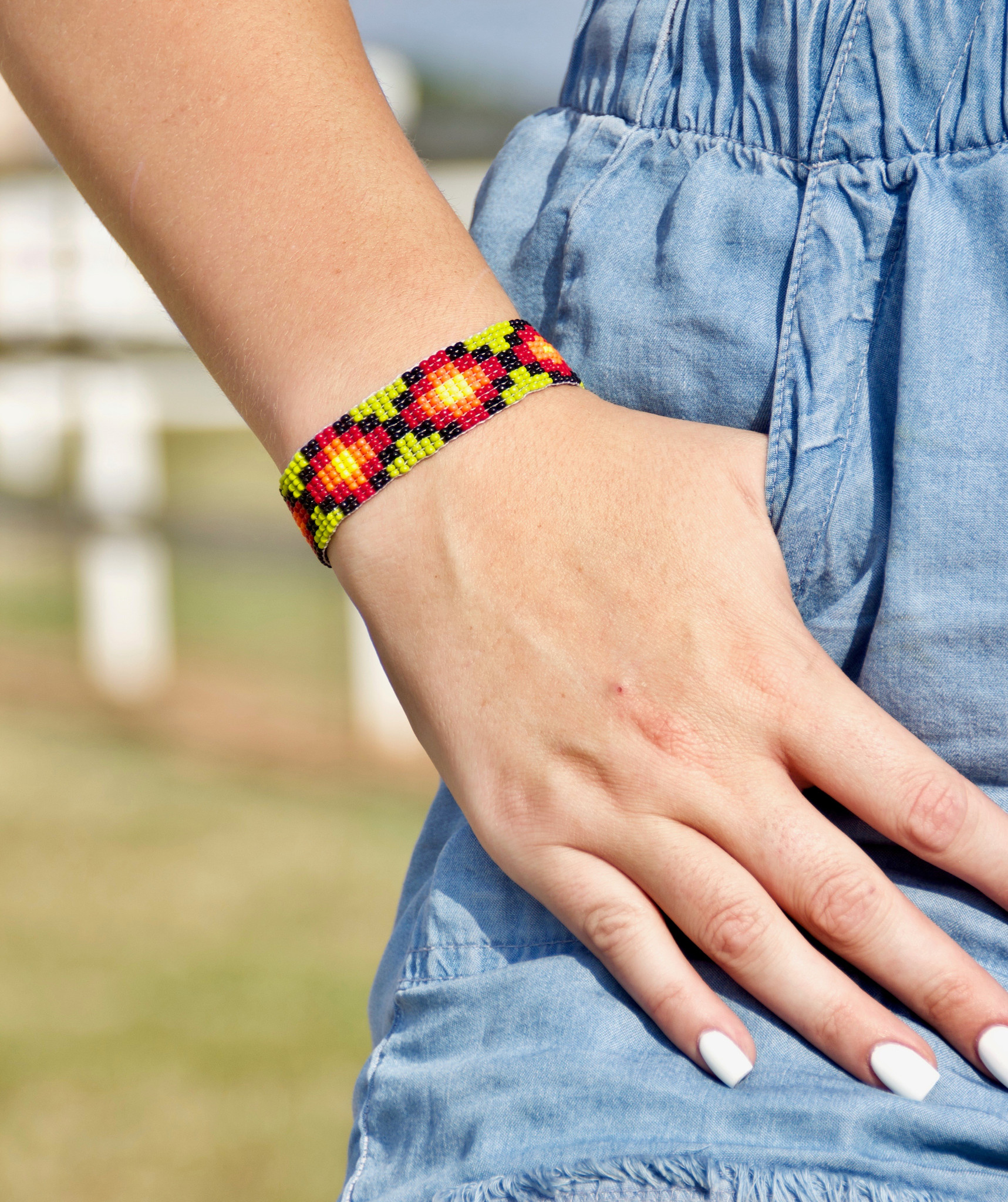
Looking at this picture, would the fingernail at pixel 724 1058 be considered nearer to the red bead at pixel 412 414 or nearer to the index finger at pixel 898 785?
the index finger at pixel 898 785

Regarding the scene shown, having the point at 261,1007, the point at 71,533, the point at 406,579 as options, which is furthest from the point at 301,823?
the point at 406,579

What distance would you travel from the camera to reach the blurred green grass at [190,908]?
2395 mm

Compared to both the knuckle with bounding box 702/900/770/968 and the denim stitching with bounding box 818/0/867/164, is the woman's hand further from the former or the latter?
the denim stitching with bounding box 818/0/867/164

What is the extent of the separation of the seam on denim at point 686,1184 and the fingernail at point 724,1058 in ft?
0.18

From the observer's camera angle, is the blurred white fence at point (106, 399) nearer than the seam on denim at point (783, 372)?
No

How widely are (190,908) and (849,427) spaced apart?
2.84 meters

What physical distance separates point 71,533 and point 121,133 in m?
4.16

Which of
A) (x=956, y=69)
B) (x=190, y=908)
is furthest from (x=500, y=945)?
(x=190, y=908)

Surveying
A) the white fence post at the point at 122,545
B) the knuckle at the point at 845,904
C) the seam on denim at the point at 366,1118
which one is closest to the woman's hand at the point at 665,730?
the knuckle at the point at 845,904

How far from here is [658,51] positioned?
0.82 m

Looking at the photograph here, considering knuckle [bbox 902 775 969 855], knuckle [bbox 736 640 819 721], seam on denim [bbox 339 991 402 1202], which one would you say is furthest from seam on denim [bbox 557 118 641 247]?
seam on denim [bbox 339 991 402 1202]

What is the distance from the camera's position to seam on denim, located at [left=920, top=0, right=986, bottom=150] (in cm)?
72

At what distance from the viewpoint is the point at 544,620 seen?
0.73 m

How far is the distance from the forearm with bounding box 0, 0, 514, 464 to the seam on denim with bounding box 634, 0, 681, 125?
161 mm
